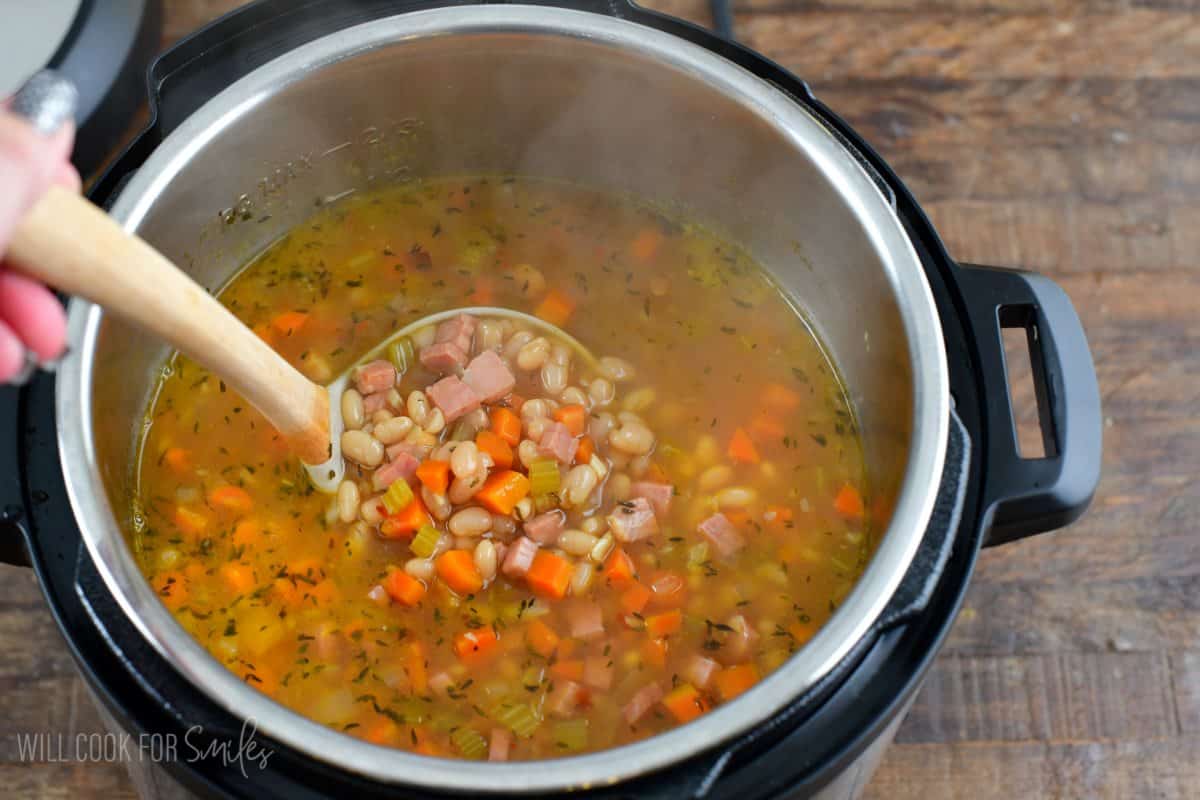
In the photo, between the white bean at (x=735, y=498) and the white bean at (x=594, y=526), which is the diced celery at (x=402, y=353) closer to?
the white bean at (x=594, y=526)

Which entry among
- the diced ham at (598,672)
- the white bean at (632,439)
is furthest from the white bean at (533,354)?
the diced ham at (598,672)

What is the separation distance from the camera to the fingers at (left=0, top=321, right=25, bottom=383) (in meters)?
1.33

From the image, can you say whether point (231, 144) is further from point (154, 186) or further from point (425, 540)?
point (425, 540)

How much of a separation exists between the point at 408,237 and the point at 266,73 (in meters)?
0.54

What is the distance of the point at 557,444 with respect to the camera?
2316 millimetres

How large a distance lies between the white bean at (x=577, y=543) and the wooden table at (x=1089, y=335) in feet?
2.82

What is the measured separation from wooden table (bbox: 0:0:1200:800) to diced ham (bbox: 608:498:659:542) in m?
0.78

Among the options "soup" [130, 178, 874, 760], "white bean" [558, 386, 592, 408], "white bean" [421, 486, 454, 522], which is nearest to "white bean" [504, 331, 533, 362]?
"soup" [130, 178, 874, 760]

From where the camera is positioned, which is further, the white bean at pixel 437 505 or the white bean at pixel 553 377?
the white bean at pixel 553 377

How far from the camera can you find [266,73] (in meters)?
2.20

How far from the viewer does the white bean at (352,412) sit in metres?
2.37

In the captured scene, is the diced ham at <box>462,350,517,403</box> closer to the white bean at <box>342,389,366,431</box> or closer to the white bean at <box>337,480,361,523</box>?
the white bean at <box>342,389,366,431</box>

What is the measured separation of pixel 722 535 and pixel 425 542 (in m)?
0.56

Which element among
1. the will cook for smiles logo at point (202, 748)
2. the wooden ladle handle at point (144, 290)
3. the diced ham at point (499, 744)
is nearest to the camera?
the wooden ladle handle at point (144, 290)
